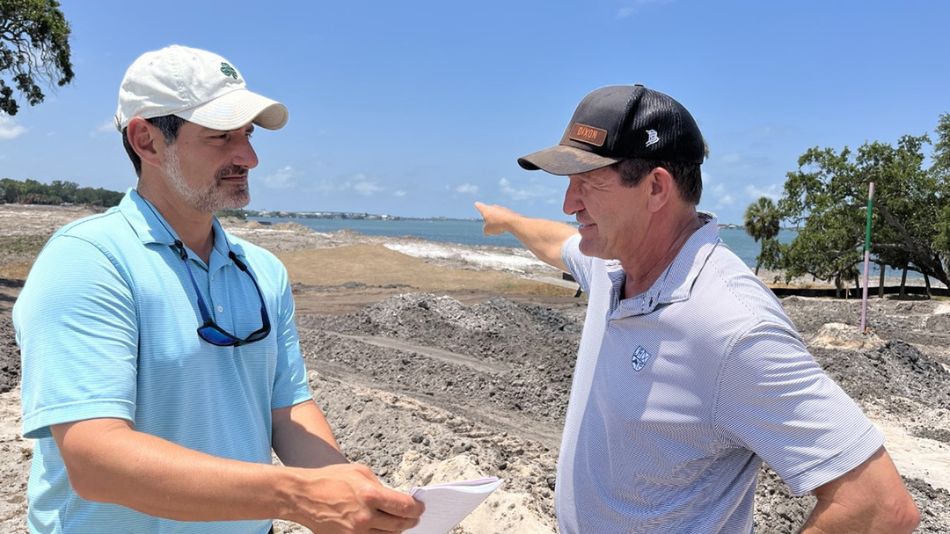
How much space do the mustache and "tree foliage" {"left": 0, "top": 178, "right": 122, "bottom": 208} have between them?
102m

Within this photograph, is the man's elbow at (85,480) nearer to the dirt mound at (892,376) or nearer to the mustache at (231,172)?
the mustache at (231,172)

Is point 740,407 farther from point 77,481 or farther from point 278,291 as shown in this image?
point 77,481

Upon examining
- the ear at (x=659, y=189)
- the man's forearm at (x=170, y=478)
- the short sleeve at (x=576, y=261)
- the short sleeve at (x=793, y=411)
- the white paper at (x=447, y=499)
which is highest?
the ear at (x=659, y=189)

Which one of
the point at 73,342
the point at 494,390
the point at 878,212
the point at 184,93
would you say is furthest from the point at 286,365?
the point at 878,212

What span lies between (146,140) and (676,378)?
1.65 m

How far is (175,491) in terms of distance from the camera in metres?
1.60

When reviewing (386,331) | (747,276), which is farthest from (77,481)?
(386,331)

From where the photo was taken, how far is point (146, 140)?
2.09 m

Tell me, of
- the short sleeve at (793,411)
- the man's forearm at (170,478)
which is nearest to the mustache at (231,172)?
the man's forearm at (170,478)

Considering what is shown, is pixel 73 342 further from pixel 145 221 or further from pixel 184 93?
pixel 184 93

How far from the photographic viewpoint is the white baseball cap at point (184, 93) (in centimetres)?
203

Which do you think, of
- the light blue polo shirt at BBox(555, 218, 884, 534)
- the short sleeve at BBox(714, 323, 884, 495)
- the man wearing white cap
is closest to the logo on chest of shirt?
the light blue polo shirt at BBox(555, 218, 884, 534)

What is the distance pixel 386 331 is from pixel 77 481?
538 inches

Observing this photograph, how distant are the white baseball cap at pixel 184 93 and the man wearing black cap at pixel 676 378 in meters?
0.95
